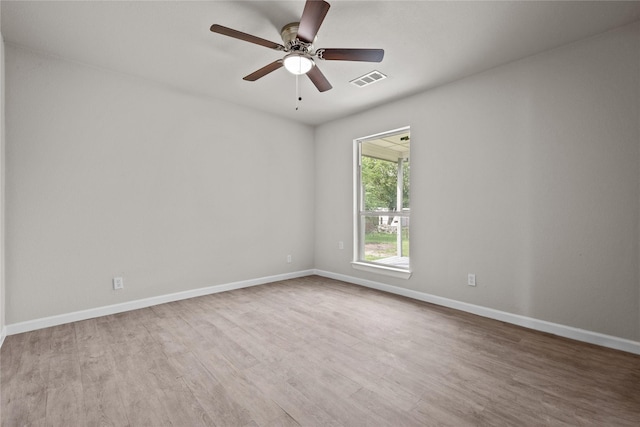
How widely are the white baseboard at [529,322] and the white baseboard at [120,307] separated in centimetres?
194

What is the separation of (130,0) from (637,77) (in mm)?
3864

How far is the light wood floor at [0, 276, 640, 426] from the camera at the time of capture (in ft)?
5.20

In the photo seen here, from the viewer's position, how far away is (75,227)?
292 centimetres

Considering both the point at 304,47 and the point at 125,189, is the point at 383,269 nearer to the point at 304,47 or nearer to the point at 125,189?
the point at 304,47

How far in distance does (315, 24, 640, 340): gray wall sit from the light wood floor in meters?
0.43

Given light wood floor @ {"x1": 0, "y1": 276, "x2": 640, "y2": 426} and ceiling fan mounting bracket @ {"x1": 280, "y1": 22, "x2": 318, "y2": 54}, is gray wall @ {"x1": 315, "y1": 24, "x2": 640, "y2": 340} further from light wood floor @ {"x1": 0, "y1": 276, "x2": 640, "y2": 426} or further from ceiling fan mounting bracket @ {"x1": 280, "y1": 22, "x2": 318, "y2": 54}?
ceiling fan mounting bracket @ {"x1": 280, "y1": 22, "x2": 318, "y2": 54}

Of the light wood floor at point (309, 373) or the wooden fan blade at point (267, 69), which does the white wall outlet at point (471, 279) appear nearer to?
the light wood floor at point (309, 373)

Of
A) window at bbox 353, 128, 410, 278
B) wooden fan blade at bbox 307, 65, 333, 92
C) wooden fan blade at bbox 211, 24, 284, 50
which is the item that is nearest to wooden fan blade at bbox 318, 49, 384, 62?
wooden fan blade at bbox 307, 65, 333, 92

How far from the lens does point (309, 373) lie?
1.99m

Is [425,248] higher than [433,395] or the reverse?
higher

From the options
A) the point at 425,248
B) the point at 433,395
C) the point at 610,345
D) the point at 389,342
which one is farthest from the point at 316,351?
the point at 610,345

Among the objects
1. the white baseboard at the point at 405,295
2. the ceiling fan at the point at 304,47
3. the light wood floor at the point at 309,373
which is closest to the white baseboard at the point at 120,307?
the white baseboard at the point at 405,295

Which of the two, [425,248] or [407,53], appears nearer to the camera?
[407,53]

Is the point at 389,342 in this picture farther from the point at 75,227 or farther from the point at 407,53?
the point at 75,227
